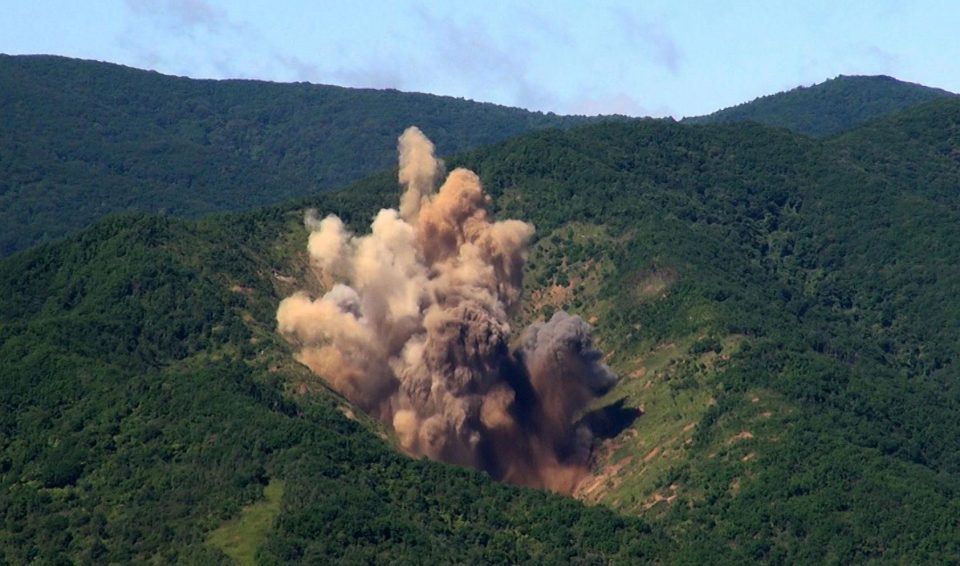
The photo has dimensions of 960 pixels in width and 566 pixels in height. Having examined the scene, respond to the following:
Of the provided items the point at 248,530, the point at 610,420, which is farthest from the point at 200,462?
the point at 610,420

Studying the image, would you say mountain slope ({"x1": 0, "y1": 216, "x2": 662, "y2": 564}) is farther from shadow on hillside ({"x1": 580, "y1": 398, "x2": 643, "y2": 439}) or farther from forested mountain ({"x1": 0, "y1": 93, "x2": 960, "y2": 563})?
shadow on hillside ({"x1": 580, "y1": 398, "x2": 643, "y2": 439})

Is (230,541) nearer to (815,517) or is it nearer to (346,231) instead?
(815,517)

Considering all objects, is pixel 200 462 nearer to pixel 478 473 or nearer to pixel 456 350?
pixel 478 473

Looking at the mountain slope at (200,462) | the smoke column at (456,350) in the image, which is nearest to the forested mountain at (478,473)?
the mountain slope at (200,462)

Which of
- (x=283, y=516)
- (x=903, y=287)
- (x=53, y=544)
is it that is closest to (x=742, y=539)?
(x=283, y=516)

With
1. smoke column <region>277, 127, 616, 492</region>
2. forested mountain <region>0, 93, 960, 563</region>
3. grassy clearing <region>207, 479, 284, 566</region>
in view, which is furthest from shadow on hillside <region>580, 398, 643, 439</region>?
grassy clearing <region>207, 479, 284, 566</region>
